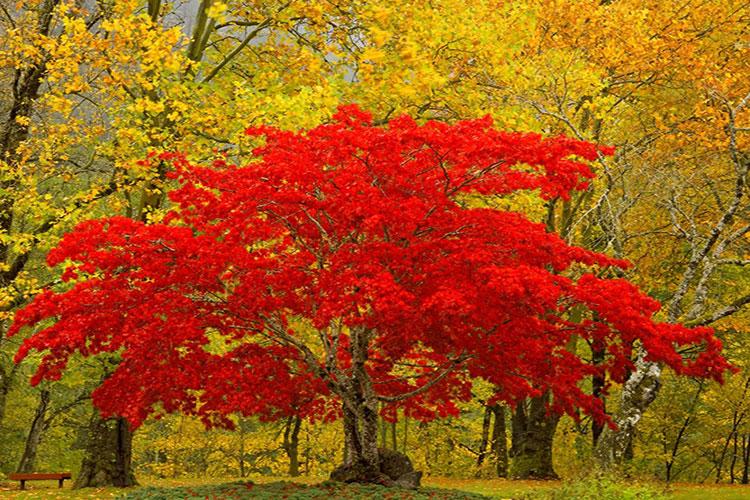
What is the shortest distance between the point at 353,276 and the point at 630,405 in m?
7.34

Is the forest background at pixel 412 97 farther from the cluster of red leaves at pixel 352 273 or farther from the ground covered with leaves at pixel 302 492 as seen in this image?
the ground covered with leaves at pixel 302 492

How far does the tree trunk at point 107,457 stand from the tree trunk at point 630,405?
10.6 m

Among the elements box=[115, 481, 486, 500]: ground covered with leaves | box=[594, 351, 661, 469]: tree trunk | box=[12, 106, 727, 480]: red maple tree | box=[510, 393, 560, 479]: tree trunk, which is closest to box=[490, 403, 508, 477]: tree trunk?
box=[510, 393, 560, 479]: tree trunk

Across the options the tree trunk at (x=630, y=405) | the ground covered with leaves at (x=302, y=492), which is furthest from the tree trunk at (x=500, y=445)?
the ground covered with leaves at (x=302, y=492)

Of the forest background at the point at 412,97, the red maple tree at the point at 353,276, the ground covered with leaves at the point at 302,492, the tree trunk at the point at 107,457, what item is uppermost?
the forest background at the point at 412,97

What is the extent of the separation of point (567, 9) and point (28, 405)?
92.0 feet

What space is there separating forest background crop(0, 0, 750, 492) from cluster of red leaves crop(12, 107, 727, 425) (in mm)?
3408

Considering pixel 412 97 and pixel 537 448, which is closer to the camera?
pixel 412 97

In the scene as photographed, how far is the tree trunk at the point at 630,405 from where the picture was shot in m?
15.5

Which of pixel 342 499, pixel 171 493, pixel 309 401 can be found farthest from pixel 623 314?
pixel 171 493

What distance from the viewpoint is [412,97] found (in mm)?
17672

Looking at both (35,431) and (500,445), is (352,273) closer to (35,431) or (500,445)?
(500,445)

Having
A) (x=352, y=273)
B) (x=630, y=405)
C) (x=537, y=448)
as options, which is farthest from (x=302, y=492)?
(x=537, y=448)

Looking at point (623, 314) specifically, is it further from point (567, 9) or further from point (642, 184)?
point (567, 9)
